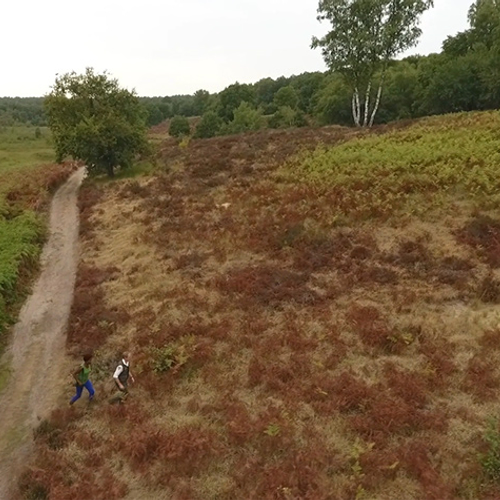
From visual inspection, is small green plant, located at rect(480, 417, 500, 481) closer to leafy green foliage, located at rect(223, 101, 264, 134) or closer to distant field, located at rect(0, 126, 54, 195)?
distant field, located at rect(0, 126, 54, 195)

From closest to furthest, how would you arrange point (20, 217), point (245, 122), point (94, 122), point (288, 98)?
point (20, 217) < point (94, 122) < point (245, 122) < point (288, 98)

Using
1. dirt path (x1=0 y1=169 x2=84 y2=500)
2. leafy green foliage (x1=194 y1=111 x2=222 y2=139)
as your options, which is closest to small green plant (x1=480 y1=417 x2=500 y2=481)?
dirt path (x1=0 y1=169 x2=84 y2=500)

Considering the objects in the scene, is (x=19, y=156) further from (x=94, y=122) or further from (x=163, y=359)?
(x=163, y=359)

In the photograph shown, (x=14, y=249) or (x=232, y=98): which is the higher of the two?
(x=232, y=98)

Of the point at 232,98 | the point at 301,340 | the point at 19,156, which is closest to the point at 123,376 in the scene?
the point at 301,340

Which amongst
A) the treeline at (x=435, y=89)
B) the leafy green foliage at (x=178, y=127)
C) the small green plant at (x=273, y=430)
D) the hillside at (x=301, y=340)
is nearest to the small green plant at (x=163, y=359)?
the hillside at (x=301, y=340)

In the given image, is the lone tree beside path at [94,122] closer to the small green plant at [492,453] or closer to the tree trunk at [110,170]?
the tree trunk at [110,170]

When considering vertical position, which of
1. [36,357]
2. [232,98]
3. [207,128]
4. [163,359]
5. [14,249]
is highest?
[232,98]
